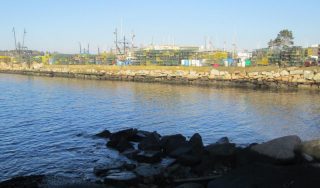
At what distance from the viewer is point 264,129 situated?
76.9 ft

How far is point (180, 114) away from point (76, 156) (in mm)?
14008

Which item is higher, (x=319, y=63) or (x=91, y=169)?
(x=319, y=63)

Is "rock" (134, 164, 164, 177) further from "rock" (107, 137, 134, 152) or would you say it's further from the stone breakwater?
the stone breakwater

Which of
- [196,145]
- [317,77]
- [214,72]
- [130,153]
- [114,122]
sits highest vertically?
[214,72]

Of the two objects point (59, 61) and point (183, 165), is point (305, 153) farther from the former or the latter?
point (59, 61)

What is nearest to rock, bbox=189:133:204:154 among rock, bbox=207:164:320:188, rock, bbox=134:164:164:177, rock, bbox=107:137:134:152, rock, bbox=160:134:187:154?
rock, bbox=160:134:187:154

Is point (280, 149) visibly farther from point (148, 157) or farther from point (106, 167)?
point (106, 167)

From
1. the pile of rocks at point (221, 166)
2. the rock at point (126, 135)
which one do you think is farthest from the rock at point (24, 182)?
the rock at point (126, 135)

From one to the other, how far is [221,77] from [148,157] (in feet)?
153

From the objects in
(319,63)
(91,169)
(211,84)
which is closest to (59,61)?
(211,84)

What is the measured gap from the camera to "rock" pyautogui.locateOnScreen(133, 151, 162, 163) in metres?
15.1

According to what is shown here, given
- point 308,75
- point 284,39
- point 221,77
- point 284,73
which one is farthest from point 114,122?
point 284,39

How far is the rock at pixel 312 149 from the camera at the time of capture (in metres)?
12.5

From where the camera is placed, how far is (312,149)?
41.5 feet
